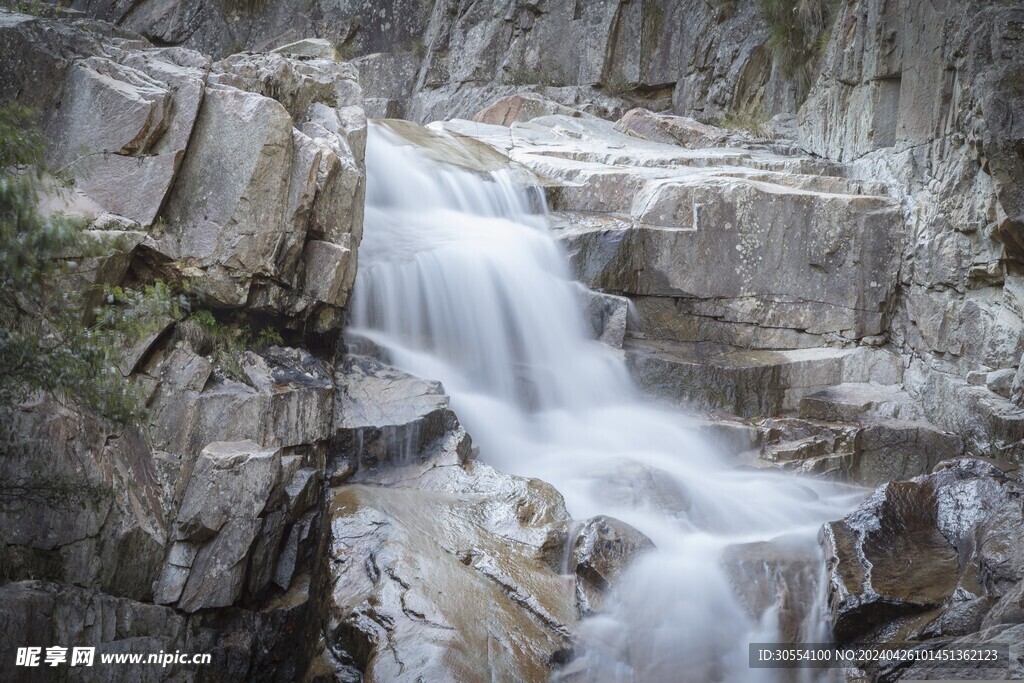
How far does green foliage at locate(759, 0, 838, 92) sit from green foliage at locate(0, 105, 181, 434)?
45.7ft

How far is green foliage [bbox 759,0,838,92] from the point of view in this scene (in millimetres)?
15852

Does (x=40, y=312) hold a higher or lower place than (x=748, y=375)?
higher

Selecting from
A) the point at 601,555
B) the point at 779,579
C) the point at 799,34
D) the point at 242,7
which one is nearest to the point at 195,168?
the point at 601,555

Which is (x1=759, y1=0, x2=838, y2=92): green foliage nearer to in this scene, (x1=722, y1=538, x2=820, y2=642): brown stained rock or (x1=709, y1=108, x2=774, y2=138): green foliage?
(x1=709, y1=108, x2=774, y2=138): green foliage

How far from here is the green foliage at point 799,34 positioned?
15852 mm

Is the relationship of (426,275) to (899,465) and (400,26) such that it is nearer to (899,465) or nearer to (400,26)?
(899,465)

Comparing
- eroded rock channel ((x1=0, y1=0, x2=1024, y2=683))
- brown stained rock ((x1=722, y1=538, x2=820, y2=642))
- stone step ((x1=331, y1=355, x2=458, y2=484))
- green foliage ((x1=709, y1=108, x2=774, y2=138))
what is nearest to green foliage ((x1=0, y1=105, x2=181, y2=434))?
eroded rock channel ((x1=0, y1=0, x2=1024, y2=683))

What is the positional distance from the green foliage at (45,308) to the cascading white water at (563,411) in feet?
11.2

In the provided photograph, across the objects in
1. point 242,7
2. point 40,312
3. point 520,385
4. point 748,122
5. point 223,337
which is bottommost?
point 520,385

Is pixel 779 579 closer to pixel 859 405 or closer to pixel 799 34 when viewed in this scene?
pixel 859 405

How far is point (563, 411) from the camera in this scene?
9523 mm

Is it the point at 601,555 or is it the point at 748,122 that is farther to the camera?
the point at 748,122

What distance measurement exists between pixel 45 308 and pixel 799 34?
15.2 metres

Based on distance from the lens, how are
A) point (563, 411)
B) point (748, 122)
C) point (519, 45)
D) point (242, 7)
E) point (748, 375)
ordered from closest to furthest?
point (563, 411)
point (748, 375)
point (748, 122)
point (519, 45)
point (242, 7)
